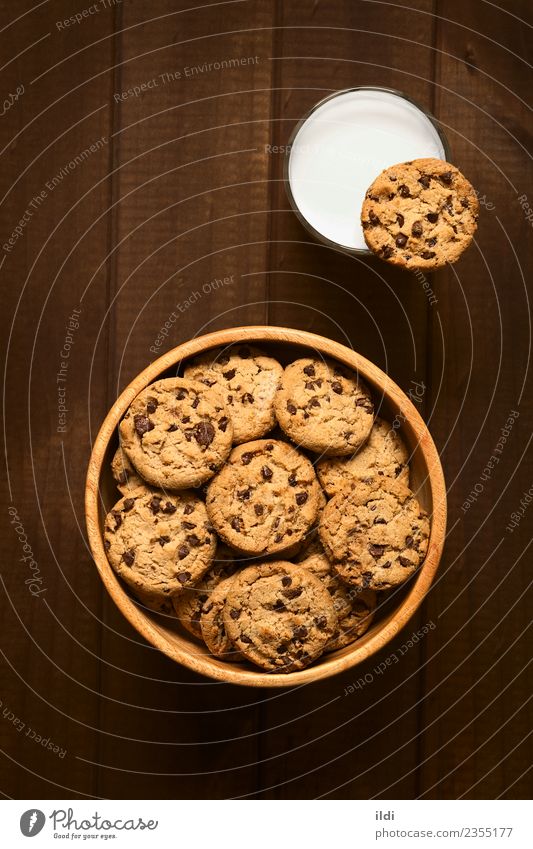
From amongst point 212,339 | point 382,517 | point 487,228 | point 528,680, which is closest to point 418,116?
point 487,228

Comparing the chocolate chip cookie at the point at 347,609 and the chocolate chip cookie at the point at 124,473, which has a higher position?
the chocolate chip cookie at the point at 124,473

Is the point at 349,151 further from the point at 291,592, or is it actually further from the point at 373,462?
the point at 291,592

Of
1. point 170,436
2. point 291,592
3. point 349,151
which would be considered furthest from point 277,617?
point 349,151

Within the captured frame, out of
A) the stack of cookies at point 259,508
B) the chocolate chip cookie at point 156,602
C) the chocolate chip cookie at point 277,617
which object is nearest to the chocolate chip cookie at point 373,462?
the stack of cookies at point 259,508

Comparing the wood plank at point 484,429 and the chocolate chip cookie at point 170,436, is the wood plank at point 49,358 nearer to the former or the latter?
the chocolate chip cookie at point 170,436

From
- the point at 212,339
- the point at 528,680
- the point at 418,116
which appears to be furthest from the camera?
the point at 528,680

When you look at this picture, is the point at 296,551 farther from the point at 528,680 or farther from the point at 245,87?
the point at 245,87

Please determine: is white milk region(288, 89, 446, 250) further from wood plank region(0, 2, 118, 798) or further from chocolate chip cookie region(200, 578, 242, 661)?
chocolate chip cookie region(200, 578, 242, 661)
